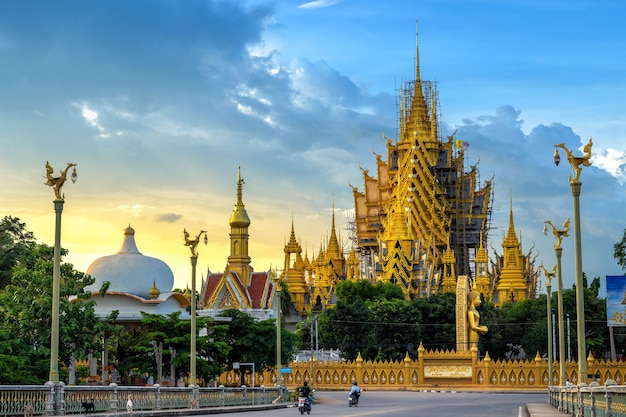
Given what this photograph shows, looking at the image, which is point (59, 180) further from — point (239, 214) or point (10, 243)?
point (239, 214)

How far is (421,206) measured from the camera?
344 ft

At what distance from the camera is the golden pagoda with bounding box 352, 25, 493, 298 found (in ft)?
326

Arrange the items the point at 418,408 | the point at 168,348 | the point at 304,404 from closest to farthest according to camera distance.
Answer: the point at 304,404, the point at 418,408, the point at 168,348

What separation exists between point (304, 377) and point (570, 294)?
64.6 feet

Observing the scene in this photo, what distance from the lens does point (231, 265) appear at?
89.0 m

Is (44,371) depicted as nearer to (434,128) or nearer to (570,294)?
(570,294)

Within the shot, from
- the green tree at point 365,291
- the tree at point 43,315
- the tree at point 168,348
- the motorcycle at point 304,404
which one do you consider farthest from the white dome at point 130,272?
the green tree at point 365,291

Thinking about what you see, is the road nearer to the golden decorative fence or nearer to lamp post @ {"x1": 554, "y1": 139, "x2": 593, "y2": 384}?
lamp post @ {"x1": 554, "y1": 139, "x2": 593, "y2": 384}

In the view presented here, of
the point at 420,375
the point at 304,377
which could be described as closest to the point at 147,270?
the point at 304,377

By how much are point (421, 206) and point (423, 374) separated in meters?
40.2

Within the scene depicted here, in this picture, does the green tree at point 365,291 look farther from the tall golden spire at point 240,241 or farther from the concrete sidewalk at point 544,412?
the concrete sidewalk at point 544,412

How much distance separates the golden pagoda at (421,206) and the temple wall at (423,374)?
30.4m

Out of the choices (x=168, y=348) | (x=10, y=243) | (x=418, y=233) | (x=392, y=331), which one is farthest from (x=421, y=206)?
(x=168, y=348)

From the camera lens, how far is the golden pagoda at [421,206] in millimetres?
99312
